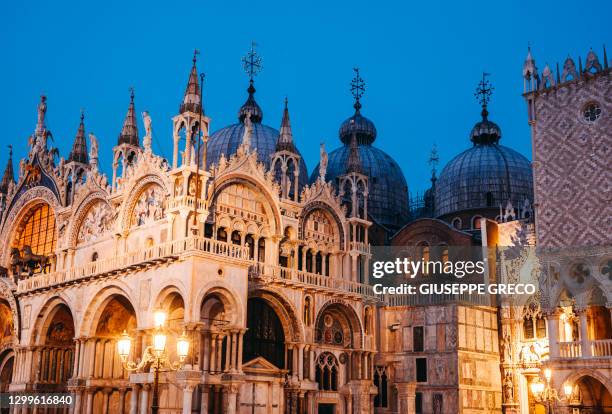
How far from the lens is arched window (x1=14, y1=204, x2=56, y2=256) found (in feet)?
129

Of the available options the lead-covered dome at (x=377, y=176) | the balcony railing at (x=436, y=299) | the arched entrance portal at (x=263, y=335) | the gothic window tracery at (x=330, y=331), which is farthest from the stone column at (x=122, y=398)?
the lead-covered dome at (x=377, y=176)

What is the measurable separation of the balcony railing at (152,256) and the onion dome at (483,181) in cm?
2074

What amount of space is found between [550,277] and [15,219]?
27.7 m

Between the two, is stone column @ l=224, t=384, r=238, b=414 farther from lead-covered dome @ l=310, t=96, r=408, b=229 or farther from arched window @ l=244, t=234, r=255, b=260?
lead-covered dome @ l=310, t=96, r=408, b=229

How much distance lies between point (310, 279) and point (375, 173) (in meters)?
17.2

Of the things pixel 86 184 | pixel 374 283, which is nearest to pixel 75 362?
pixel 86 184

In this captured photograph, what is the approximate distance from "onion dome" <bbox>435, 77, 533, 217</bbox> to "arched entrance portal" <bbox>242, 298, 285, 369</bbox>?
59.1 ft

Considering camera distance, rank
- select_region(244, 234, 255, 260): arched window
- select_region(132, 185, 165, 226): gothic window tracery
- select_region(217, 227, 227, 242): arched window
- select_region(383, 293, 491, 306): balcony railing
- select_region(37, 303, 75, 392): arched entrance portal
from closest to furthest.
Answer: select_region(132, 185, 165, 226): gothic window tracery < select_region(217, 227, 227, 242): arched window < select_region(244, 234, 255, 260): arched window < select_region(383, 293, 491, 306): balcony railing < select_region(37, 303, 75, 392): arched entrance portal

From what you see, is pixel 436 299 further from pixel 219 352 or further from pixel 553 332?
pixel 219 352

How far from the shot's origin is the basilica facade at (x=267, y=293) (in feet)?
92.1

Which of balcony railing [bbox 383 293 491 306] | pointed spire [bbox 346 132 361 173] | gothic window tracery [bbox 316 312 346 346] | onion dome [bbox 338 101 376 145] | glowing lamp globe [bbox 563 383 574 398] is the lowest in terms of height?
glowing lamp globe [bbox 563 383 574 398]

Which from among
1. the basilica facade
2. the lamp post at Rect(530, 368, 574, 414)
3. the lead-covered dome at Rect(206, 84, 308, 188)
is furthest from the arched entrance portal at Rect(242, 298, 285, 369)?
the lead-covered dome at Rect(206, 84, 308, 188)

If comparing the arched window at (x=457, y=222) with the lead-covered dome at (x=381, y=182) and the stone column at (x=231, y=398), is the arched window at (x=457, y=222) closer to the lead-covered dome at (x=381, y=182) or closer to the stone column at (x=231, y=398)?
the lead-covered dome at (x=381, y=182)

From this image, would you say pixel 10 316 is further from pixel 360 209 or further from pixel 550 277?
pixel 550 277
